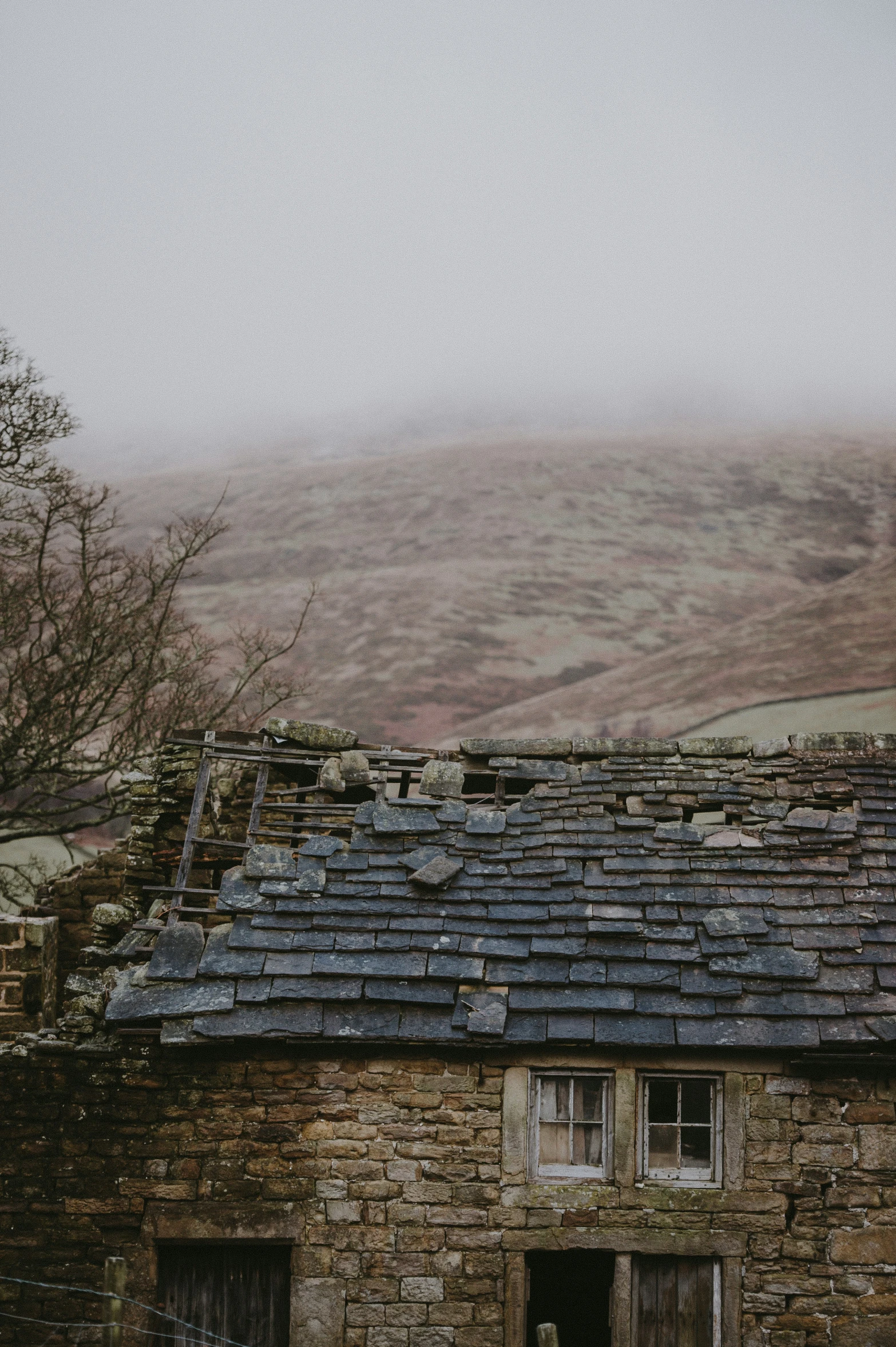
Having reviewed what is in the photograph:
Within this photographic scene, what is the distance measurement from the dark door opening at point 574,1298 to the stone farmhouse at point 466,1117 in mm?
1216

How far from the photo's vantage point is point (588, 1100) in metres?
7.52

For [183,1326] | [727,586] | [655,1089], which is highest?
[727,586]

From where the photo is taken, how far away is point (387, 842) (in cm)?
828

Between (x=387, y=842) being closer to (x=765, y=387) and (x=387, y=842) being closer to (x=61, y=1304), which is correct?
(x=61, y=1304)

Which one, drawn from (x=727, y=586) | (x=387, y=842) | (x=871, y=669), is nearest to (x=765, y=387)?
(x=727, y=586)

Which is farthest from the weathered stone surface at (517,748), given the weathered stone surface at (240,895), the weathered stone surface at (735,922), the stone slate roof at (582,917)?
the weathered stone surface at (240,895)

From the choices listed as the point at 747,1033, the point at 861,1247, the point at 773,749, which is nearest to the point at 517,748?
the point at 773,749

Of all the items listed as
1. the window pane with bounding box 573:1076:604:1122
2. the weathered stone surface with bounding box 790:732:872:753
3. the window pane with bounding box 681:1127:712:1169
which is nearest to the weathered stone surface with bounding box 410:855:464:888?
the window pane with bounding box 573:1076:604:1122

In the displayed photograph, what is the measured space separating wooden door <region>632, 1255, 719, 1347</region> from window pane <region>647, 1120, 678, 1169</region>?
0.58 meters

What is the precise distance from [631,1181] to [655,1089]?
60cm

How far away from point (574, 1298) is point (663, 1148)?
228 cm

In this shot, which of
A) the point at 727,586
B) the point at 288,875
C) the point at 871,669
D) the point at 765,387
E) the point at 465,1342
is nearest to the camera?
the point at 465,1342

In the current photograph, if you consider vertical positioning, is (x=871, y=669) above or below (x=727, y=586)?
below

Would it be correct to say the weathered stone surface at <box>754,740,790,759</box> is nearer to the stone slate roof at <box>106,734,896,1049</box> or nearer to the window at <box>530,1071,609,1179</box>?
the stone slate roof at <box>106,734,896,1049</box>
